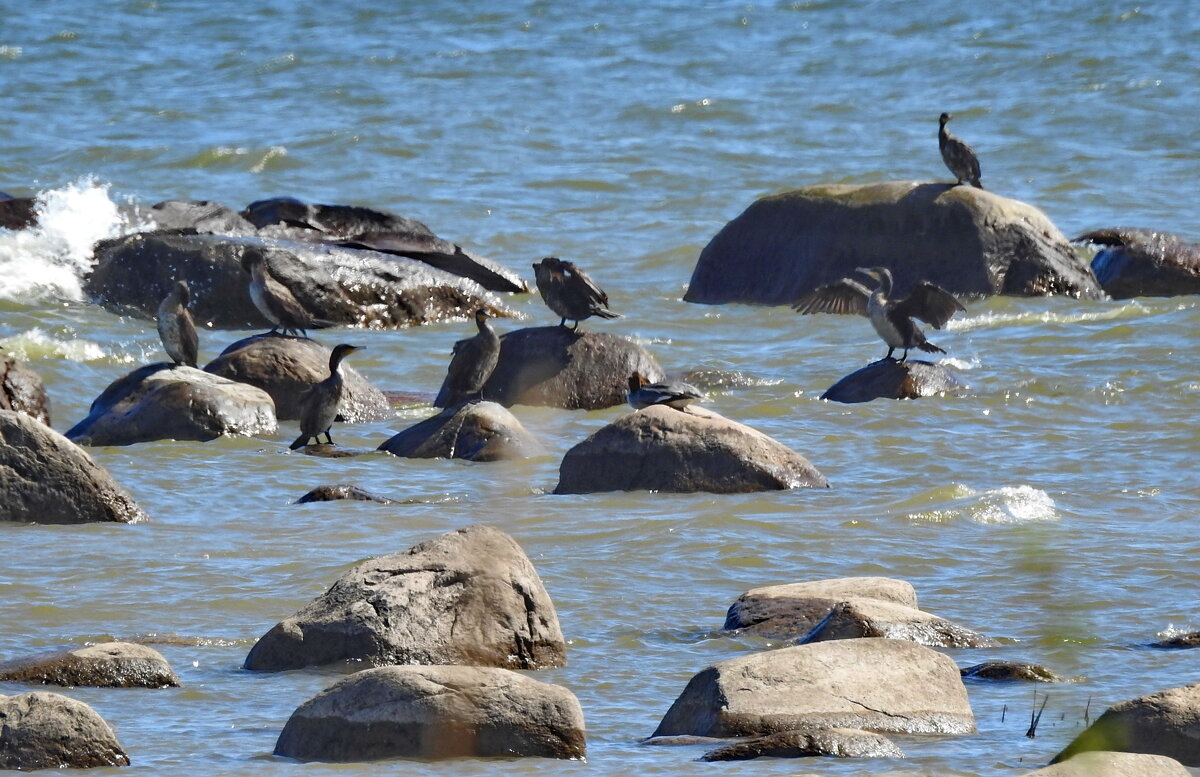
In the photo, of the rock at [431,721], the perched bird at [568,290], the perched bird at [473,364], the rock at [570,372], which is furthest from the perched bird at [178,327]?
the rock at [431,721]

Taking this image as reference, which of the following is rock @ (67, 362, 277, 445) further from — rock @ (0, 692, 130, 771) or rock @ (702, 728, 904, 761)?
rock @ (702, 728, 904, 761)

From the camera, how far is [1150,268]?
1652 cm

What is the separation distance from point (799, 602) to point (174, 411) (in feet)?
17.6

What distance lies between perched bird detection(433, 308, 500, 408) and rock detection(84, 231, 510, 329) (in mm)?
3875

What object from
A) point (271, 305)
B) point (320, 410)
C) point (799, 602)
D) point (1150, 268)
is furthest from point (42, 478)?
point (1150, 268)

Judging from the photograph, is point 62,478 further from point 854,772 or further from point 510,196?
point 510,196

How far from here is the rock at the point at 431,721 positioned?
4922 millimetres

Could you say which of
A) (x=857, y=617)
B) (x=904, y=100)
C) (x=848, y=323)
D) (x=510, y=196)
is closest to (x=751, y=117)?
(x=904, y=100)

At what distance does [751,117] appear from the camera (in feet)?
89.7

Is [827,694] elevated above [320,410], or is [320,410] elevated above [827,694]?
[320,410]

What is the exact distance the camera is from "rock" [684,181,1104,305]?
1592cm

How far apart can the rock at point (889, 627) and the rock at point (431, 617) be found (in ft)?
2.75

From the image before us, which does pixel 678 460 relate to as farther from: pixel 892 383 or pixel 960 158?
pixel 960 158

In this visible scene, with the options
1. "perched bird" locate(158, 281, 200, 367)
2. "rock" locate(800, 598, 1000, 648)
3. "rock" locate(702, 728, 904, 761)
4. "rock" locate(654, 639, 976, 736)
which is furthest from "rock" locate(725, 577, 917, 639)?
"perched bird" locate(158, 281, 200, 367)
